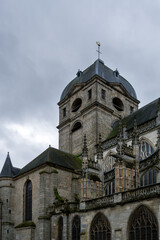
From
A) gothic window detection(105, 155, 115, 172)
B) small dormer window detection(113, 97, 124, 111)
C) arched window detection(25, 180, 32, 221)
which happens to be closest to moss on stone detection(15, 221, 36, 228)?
arched window detection(25, 180, 32, 221)

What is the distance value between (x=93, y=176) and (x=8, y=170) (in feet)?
35.5

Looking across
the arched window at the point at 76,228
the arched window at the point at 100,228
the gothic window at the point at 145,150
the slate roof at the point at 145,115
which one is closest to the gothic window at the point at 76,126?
the slate roof at the point at 145,115

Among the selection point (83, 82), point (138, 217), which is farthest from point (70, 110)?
point (138, 217)

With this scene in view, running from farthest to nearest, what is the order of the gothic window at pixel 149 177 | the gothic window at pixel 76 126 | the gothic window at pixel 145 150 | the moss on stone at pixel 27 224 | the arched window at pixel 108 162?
1. the gothic window at pixel 76 126
2. the arched window at pixel 108 162
3. the moss on stone at pixel 27 224
4. the gothic window at pixel 145 150
5. the gothic window at pixel 149 177

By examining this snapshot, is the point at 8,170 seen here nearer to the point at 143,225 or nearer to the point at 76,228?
the point at 76,228

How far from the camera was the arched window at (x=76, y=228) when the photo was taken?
22.7m

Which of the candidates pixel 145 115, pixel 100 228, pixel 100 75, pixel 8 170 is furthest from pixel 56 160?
pixel 100 75

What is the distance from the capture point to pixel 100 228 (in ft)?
67.0

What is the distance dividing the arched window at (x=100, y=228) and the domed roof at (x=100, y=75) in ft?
66.2

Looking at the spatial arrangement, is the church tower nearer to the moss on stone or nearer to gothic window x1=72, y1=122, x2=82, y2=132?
gothic window x1=72, y1=122, x2=82, y2=132

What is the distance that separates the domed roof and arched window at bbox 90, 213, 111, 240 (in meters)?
20.2

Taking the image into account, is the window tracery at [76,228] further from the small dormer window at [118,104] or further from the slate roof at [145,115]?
the small dormer window at [118,104]

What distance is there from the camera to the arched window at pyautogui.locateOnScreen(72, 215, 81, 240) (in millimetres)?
22672

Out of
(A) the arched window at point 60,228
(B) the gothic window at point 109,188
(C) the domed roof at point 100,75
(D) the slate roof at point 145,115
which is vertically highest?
(C) the domed roof at point 100,75
